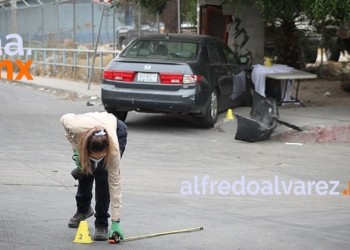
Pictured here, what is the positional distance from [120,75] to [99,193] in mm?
7032

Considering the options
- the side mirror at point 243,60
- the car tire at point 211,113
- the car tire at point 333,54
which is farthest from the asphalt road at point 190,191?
the car tire at point 333,54

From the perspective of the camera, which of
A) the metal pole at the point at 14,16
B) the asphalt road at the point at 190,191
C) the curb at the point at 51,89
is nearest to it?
the asphalt road at the point at 190,191

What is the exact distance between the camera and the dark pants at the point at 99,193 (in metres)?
5.74

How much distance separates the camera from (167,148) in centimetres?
1132

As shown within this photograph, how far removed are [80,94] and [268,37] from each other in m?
6.34

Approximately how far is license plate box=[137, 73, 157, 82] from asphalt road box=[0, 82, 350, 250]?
0.95m

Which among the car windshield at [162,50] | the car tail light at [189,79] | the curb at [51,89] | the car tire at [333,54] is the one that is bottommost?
the curb at [51,89]

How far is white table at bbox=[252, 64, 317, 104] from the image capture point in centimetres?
1480

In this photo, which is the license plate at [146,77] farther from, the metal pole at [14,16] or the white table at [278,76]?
the metal pole at [14,16]

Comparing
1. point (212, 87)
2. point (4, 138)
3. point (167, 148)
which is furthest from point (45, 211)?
point (212, 87)

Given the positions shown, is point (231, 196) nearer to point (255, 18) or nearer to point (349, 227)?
point (349, 227)

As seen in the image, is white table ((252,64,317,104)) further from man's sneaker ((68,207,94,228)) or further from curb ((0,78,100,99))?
man's sneaker ((68,207,94,228))

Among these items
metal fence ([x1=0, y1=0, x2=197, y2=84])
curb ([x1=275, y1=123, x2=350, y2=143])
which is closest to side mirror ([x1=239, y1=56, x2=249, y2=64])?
curb ([x1=275, y1=123, x2=350, y2=143])

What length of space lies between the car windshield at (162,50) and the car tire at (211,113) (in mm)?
830
